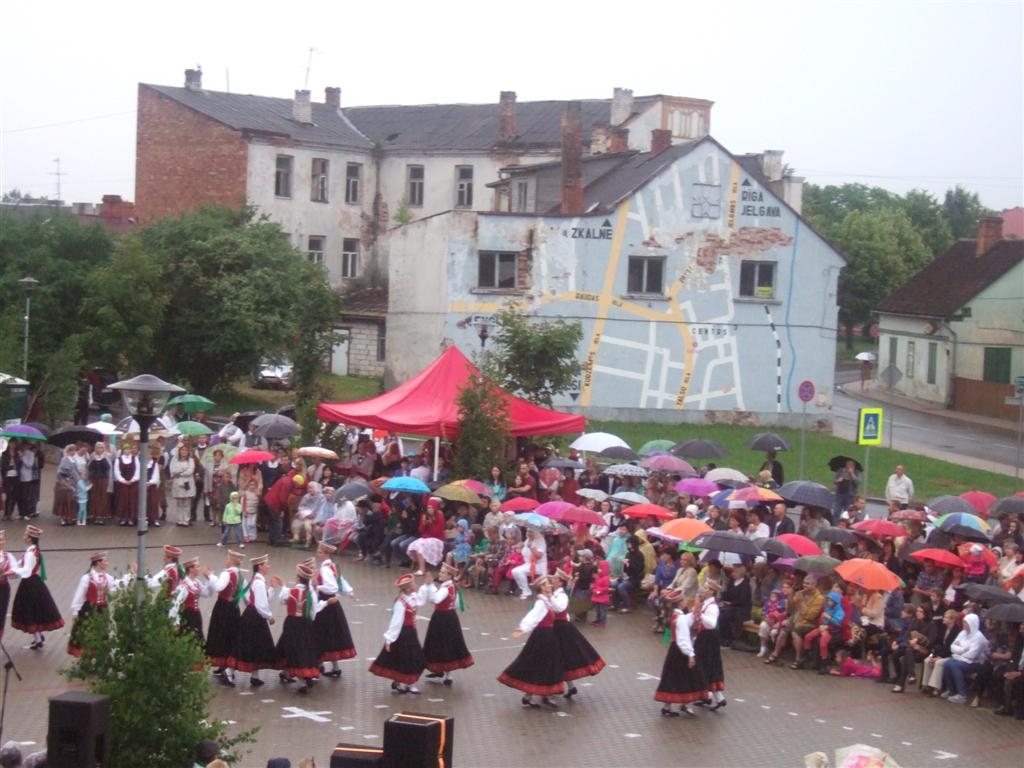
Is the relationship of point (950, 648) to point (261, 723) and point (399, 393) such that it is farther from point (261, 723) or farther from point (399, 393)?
point (399, 393)

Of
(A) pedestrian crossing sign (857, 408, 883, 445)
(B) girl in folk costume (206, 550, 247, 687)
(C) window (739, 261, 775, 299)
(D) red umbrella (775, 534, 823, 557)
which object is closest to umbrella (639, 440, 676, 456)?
(A) pedestrian crossing sign (857, 408, 883, 445)

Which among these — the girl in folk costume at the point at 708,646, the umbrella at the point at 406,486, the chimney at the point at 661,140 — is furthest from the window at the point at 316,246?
the girl in folk costume at the point at 708,646

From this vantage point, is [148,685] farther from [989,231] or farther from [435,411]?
[989,231]

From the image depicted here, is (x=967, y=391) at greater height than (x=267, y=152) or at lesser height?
lesser

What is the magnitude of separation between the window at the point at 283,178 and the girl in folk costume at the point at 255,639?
4467cm

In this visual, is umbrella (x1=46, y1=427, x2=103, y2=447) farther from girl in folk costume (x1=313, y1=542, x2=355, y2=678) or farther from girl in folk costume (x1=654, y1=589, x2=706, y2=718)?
girl in folk costume (x1=654, y1=589, x2=706, y2=718)

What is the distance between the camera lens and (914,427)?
168ft

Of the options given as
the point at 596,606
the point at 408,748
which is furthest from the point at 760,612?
the point at 408,748

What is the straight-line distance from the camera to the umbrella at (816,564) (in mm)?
19281

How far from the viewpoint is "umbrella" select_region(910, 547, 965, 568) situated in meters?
19.5

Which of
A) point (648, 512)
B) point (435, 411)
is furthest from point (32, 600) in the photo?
point (435, 411)

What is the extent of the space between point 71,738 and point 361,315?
4730cm

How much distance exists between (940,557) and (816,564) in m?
1.72

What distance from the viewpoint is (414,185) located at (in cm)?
6412
